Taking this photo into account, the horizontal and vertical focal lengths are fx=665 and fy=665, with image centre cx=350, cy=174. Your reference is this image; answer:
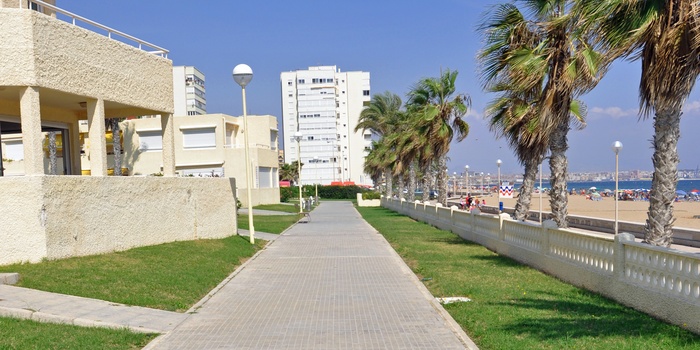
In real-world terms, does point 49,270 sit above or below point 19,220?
below

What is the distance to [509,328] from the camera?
27.6 ft

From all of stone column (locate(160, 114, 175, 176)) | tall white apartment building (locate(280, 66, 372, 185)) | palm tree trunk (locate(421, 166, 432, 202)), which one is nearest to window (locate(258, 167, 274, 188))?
palm tree trunk (locate(421, 166, 432, 202))

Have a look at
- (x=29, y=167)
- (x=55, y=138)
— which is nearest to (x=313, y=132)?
(x=55, y=138)

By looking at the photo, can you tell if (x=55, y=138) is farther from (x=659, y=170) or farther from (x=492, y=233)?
(x=659, y=170)

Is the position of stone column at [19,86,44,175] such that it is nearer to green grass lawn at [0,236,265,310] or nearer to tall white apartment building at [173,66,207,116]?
green grass lawn at [0,236,265,310]

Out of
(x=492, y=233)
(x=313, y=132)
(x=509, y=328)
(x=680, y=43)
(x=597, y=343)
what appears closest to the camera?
(x=597, y=343)

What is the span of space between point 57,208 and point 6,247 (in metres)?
1.20

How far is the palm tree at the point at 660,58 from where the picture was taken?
959 centimetres

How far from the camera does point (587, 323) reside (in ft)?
27.7

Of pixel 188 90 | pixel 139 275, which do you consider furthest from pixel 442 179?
pixel 188 90

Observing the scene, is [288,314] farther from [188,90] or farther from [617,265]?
[188,90]

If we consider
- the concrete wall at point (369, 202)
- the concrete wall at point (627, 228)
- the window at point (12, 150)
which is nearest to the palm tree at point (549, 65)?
the concrete wall at point (627, 228)

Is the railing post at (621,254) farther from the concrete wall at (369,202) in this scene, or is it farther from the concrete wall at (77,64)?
the concrete wall at (369,202)

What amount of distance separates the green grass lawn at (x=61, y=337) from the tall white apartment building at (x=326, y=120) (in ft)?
→ 375
